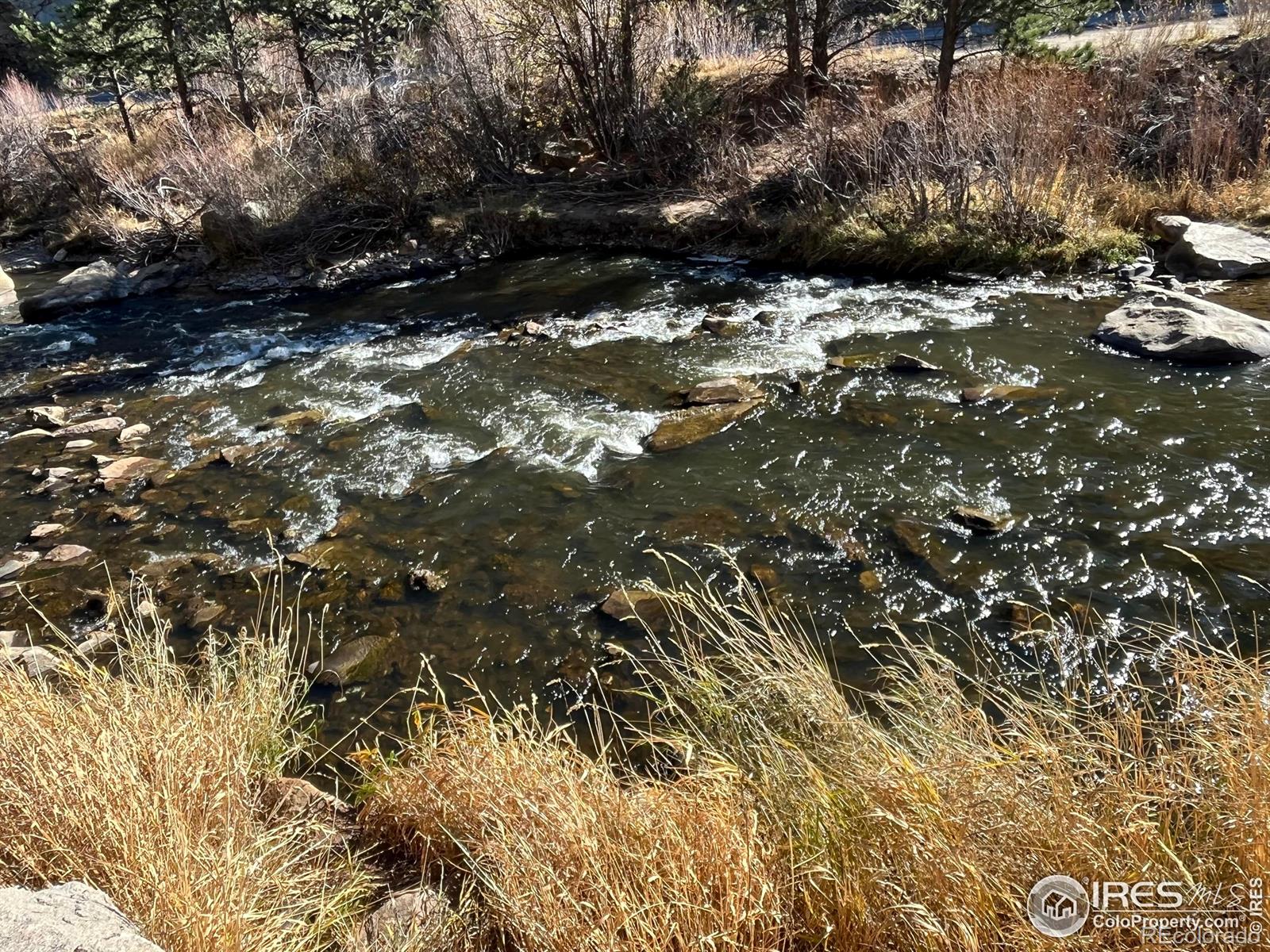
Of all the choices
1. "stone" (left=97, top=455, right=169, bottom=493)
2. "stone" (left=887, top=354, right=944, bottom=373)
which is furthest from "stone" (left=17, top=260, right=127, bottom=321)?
"stone" (left=887, top=354, right=944, bottom=373)

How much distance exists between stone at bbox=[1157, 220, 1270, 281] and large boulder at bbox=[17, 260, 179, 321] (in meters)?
15.2

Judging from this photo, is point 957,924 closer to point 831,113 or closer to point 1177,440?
point 1177,440

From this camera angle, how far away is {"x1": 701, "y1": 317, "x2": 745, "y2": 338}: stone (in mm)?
9117

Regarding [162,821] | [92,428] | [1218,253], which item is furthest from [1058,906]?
[1218,253]

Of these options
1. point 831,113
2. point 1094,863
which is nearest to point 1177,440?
point 1094,863

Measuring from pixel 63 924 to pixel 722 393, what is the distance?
6356 mm

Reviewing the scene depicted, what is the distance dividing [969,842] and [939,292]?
8.72 m

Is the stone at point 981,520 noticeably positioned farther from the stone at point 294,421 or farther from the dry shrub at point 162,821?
the stone at point 294,421

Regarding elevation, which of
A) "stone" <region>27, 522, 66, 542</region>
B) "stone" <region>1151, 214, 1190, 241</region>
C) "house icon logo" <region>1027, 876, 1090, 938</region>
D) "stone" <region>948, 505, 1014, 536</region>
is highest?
"stone" <region>1151, 214, 1190, 241</region>

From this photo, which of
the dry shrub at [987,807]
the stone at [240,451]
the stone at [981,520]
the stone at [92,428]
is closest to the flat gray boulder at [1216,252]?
the stone at [981,520]

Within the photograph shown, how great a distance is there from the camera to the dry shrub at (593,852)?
2.17 meters

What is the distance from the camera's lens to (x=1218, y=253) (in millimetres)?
9070

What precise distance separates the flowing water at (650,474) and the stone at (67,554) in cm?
8

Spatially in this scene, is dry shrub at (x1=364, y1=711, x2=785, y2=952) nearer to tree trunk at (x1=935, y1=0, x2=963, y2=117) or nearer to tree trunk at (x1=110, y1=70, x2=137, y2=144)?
tree trunk at (x1=935, y1=0, x2=963, y2=117)
